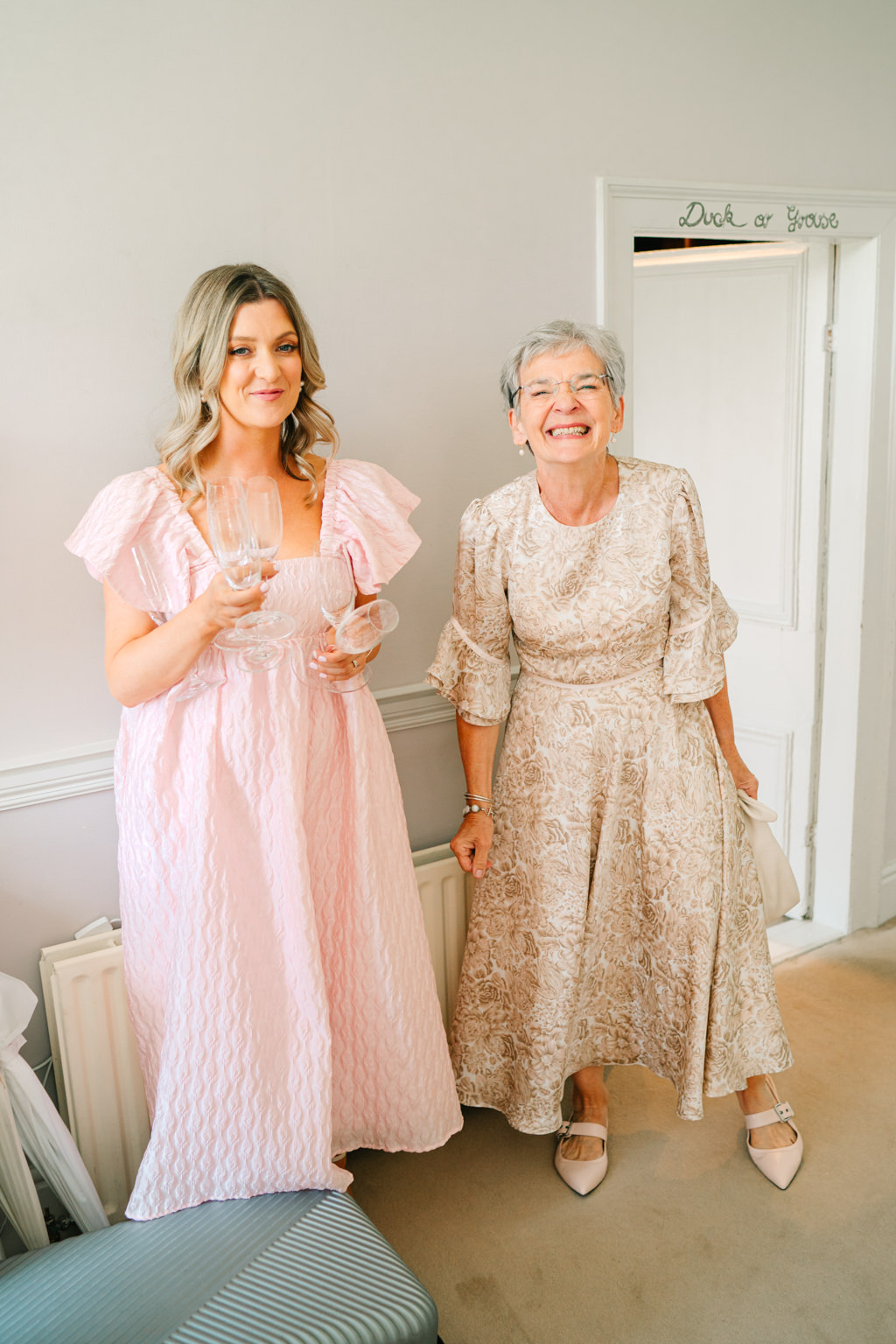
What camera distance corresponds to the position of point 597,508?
83.7 inches

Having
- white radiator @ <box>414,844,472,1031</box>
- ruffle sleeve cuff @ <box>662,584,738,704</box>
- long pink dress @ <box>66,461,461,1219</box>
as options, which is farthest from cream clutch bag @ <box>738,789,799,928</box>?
long pink dress @ <box>66,461,461,1219</box>

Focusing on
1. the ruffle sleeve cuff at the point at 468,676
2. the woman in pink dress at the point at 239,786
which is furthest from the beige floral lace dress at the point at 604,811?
the woman in pink dress at the point at 239,786

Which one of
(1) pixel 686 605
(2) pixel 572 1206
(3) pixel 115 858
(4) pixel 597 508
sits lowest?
(2) pixel 572 1206

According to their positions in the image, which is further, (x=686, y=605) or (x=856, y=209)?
(x=856, y=209)

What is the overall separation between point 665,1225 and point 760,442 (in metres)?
2.28

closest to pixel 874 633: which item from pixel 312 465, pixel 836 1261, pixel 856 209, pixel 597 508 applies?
pixel 856 209

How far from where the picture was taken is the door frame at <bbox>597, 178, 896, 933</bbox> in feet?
9.17

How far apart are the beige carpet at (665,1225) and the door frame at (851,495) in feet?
2.46

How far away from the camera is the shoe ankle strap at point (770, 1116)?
240cm

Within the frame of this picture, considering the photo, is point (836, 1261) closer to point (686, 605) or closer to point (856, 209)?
point (686, 605)

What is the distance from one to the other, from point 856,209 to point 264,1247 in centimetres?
294

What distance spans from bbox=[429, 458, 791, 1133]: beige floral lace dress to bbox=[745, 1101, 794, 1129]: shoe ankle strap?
15 cm

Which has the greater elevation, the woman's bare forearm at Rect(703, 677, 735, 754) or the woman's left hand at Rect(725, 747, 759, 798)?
the woman's bare forearm at Rect(703, 677, 735, 754)

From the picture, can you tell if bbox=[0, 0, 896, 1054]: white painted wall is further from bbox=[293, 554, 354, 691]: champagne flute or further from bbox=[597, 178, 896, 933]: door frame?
bbox=[293, 554, 354, 691]: champagne flute
